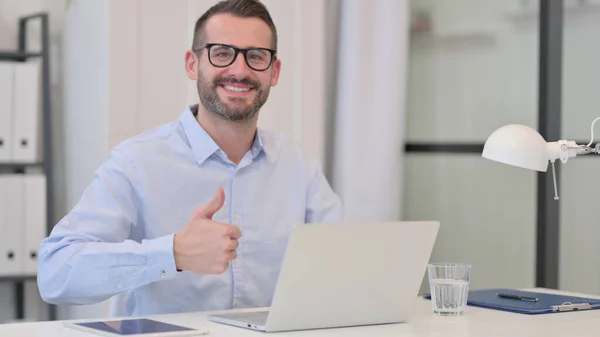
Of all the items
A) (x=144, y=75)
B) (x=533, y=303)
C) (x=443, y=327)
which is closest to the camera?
(x=443, y=327)

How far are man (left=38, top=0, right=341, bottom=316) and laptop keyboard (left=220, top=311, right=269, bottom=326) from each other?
0.79 ft

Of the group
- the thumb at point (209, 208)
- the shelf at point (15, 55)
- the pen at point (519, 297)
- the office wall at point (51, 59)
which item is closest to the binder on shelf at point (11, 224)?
the office wall at point (51, 59)

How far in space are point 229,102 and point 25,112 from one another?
1334 millimetres

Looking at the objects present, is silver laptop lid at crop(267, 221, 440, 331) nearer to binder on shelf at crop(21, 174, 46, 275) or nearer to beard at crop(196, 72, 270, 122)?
beard at crop(196, 72, 270, 122)

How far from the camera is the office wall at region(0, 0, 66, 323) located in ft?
11.9

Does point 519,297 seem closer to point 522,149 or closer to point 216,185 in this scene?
point 522,149

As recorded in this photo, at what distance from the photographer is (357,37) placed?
12.4ft

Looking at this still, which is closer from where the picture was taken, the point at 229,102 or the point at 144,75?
the point at 229,102

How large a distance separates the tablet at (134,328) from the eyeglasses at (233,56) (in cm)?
84

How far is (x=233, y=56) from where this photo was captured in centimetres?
235

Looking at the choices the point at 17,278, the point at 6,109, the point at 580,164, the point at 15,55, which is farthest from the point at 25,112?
the point at 580,164

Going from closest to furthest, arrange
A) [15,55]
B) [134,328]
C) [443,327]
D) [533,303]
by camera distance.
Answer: [134,328]
[443,327]
[533,303]
[15,55]

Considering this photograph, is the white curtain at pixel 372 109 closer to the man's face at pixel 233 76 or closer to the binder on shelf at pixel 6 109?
the binder on shelf at pixel 6 109

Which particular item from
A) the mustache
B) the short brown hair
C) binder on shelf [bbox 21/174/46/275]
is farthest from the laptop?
binder on shelf [bbox 21/174/46/275]
